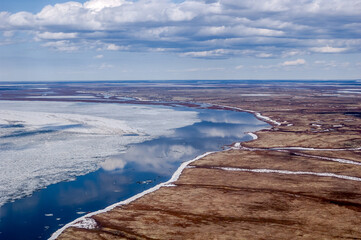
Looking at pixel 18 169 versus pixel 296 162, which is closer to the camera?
pixel 18 169

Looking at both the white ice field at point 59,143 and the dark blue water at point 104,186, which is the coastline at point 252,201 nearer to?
the dark blue water at point 104,186

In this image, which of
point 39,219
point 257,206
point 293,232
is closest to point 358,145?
point 257,206

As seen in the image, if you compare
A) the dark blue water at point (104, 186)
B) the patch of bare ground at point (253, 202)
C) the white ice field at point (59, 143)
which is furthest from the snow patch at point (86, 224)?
the white ice field at point (59, 143)

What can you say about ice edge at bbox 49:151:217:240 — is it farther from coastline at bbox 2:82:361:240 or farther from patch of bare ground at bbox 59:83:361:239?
patch of bare ground at bbox 59:83:361:239

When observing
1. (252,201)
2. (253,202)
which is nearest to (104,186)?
(252,201)

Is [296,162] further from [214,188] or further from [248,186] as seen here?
[214,188]

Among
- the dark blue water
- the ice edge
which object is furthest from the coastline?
the dark blue water
